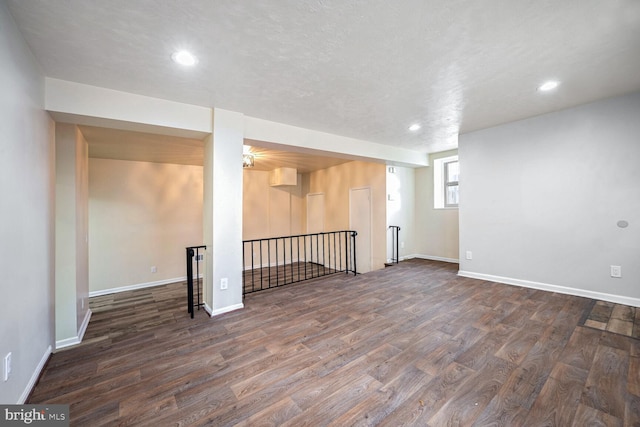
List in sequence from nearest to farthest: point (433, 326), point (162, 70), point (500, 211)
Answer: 1. point (162, 70)
2. point (433, 326)
3. point (500, 211)

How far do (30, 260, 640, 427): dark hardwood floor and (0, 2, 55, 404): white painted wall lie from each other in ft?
1.22

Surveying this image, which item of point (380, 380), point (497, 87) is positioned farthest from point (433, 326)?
point (497, 87)

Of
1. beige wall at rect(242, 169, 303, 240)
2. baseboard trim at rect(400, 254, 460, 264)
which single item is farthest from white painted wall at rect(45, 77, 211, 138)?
baseboard trim at rect(400, 254, 460, 264)

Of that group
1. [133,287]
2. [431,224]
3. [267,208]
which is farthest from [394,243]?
[133,287]

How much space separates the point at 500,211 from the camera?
13.8ft

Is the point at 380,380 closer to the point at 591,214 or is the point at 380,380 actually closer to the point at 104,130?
the point at 591,214

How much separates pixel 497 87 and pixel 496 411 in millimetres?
3033

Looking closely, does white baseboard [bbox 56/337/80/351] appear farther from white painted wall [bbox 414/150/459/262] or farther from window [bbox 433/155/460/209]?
window [bbox 433/155/460/209]

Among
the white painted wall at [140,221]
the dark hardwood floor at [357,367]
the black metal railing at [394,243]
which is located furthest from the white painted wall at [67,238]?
the black metal railing at [394,243]

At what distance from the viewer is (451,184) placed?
5.95 metres

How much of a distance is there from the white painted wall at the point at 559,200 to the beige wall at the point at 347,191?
1756mm

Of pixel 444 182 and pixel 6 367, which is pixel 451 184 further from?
pixel 6 367

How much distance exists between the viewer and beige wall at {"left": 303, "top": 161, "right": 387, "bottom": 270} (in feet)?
19.3

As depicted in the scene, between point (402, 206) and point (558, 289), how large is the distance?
10.5ft
